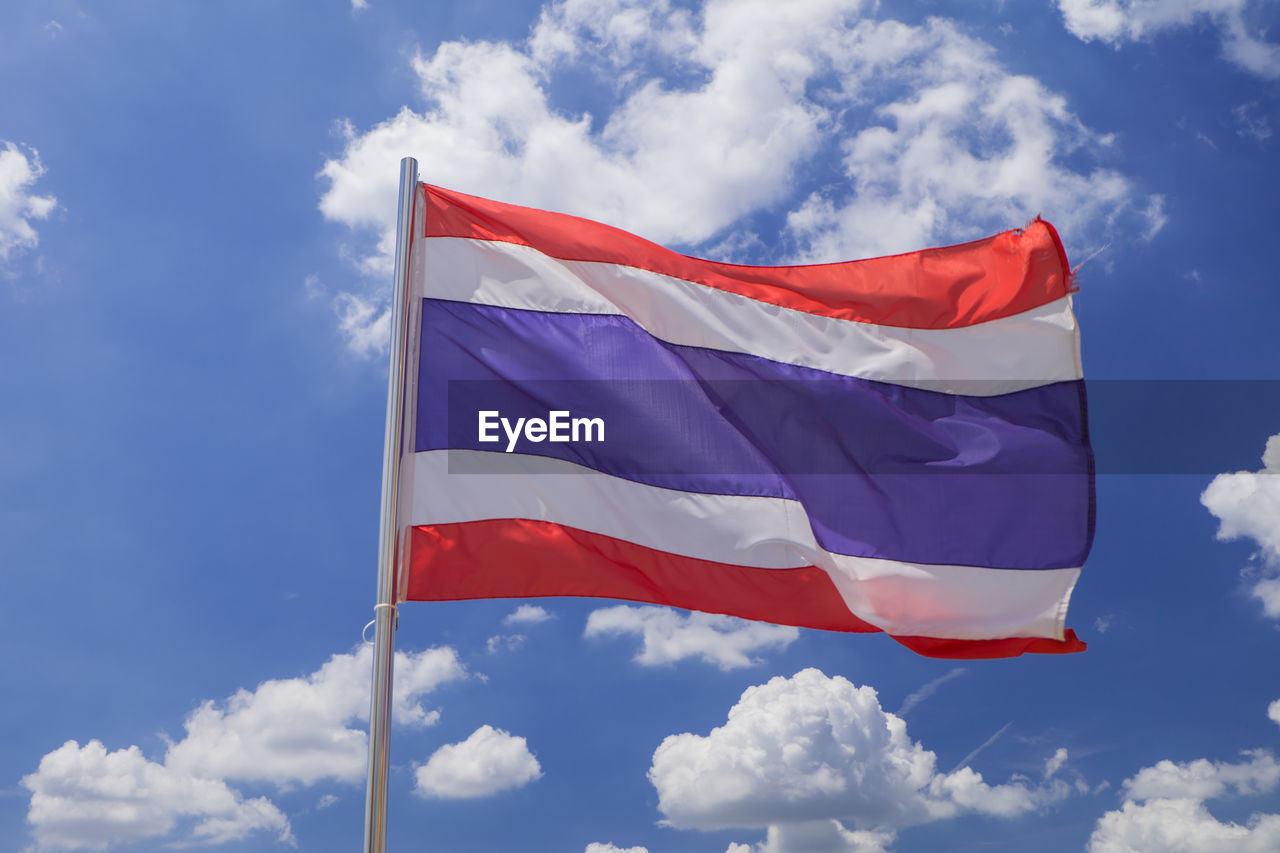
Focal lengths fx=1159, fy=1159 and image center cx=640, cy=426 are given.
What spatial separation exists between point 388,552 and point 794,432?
177 inches

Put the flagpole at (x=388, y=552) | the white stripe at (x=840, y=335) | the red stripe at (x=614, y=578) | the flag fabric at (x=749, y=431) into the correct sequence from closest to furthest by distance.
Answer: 1. the flagpole at (x=388, y=552)
2. the red stripe at (x=614, y=578)
3. the flag fabric at (x=749, y=431)
4. the white stripe at (x=840, y=335)

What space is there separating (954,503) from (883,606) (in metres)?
1.37

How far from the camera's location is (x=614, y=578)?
36.0 feet

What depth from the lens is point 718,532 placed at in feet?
37.6

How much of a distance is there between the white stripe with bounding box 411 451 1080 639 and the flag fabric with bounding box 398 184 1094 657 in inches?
0.9

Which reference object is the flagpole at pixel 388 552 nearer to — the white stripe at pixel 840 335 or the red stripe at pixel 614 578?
the red stripe at pixel 614 578

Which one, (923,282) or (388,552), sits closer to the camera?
(388,552)

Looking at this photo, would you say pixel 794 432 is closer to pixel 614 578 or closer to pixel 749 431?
pixel 749 431

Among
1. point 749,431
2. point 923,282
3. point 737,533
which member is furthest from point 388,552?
point 923,282

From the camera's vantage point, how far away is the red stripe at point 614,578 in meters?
10.5

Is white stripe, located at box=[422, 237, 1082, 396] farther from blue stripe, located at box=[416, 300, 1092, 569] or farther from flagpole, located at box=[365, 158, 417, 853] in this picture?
flagpole, located at box=[365, 158, 417, 853]

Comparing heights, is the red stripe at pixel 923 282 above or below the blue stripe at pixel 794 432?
above

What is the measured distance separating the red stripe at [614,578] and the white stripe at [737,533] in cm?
9

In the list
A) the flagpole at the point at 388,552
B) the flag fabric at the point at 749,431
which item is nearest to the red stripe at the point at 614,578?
the flag fabric at the point at 749,431
